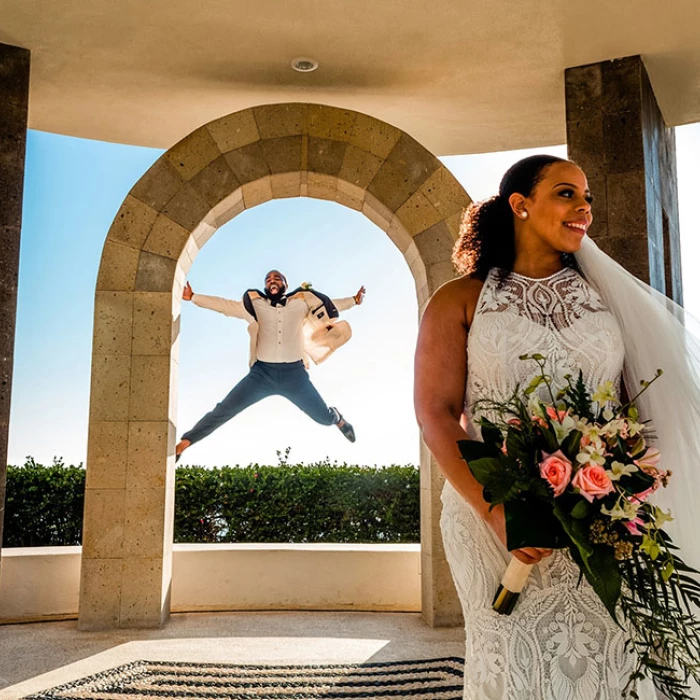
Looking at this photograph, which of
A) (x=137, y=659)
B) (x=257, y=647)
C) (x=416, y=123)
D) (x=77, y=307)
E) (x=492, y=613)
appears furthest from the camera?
(x=77, y=307)

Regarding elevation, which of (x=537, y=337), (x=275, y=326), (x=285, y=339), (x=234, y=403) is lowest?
(x=537, y=337)

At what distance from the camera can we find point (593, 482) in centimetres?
158

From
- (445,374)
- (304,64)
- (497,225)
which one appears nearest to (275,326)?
(304,64)

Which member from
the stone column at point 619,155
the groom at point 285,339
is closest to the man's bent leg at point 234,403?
the groom at point 285,339

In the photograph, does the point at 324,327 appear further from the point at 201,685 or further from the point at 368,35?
the point at 201,685

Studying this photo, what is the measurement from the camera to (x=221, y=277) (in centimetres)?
1127

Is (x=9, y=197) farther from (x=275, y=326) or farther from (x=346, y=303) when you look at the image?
(x=346, y=303)

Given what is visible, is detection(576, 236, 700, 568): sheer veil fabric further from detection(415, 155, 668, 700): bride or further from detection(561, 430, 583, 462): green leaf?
detection(561, 430, 583, 462): green leaf

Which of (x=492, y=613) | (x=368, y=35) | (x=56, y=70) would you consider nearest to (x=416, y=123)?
(x=368, y=35)

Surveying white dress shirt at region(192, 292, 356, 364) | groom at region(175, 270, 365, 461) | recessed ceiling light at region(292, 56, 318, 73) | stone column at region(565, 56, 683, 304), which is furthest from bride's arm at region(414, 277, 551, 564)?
white dress shirt at region(192, 292, 356, 364)

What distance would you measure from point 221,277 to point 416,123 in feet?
16.6

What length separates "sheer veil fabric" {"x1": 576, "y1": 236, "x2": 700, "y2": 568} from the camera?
2121mm

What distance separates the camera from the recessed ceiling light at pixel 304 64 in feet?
18.7

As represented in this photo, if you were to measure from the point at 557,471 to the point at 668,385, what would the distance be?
0.70m
